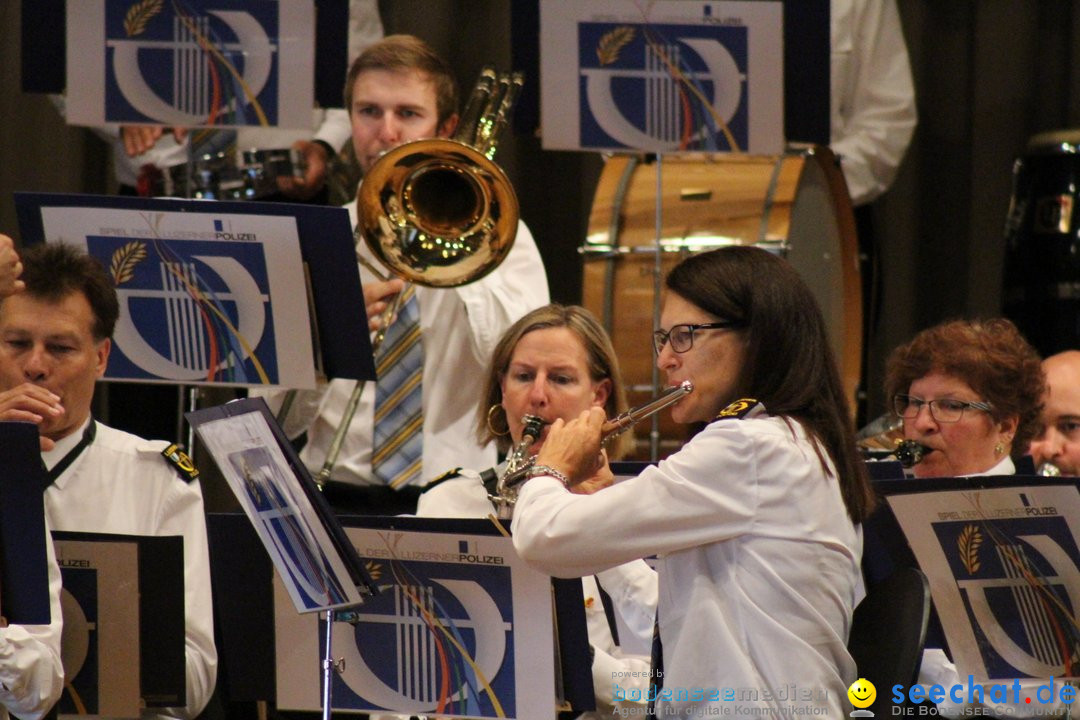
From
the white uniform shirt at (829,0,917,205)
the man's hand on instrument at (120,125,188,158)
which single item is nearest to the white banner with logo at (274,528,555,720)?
the man's hand on instrument at (120,125,188,158)

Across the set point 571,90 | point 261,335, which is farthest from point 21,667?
point 571,90

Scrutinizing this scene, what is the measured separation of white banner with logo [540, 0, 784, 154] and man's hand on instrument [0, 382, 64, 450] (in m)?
1.74

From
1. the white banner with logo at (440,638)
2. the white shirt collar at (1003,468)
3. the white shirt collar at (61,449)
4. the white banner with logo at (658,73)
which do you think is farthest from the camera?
the white banner with logo at (658,73)

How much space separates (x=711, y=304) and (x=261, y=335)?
1.25m

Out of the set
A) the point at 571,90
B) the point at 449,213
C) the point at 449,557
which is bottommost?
the point at 449,557

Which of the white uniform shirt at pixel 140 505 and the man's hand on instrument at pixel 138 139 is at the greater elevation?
the man's hand on instrument at pixel 138 139

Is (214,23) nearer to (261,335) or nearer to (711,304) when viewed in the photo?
(261,335)

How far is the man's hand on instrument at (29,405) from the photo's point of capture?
3.17 m

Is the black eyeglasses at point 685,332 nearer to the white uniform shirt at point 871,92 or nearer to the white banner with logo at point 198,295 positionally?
the white banner with logo at point 198,295

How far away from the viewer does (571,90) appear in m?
4.43

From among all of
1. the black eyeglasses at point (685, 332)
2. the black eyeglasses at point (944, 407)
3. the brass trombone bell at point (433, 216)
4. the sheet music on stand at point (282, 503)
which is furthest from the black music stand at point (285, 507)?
the black eyeglasses at point (944, 407)

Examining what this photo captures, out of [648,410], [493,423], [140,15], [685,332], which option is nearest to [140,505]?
[493,423]

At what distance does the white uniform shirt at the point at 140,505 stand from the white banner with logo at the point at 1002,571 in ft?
4.80

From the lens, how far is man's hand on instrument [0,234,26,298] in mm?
3174
